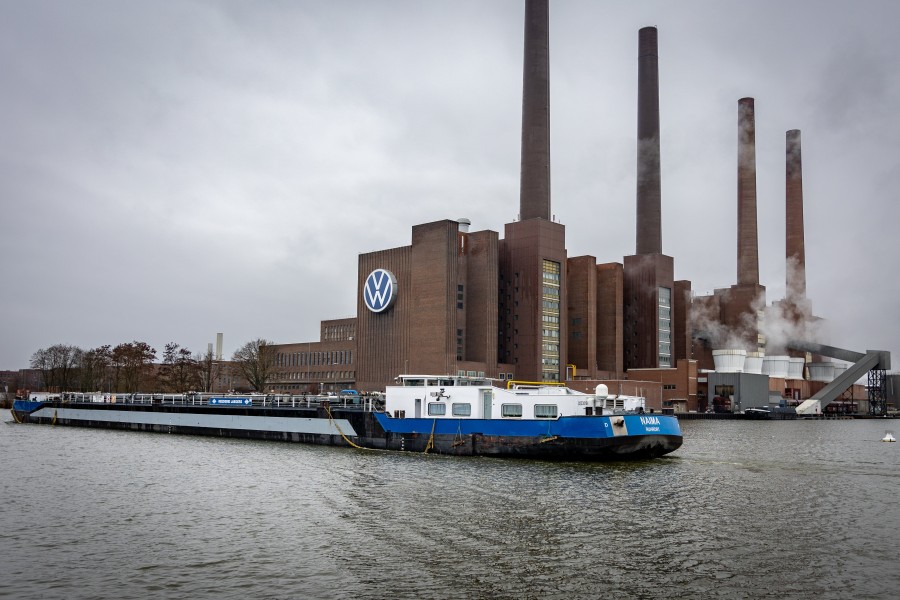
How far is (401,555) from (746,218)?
14107 cm

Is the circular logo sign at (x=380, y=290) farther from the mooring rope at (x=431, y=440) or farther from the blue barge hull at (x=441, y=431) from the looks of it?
the mooring rope at (x=431, y=440)

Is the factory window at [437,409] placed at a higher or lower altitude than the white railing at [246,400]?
higher

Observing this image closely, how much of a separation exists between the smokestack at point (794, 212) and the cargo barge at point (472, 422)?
4939 inches

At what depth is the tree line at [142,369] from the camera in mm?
133250

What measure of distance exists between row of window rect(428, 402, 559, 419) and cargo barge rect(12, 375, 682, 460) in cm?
6

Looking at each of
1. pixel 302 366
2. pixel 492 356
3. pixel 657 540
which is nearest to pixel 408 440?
pixel 657 540

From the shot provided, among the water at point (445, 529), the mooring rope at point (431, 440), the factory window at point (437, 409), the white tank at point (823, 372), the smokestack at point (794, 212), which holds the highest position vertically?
the smokestack at point (794, 212)

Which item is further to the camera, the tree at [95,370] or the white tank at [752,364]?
the white tank at [752,364]

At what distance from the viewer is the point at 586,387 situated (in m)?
120

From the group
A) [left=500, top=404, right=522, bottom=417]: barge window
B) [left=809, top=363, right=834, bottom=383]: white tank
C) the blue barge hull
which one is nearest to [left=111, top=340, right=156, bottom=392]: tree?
the blue barge hull

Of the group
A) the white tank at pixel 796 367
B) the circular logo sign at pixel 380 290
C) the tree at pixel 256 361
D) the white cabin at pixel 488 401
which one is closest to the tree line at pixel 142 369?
the tree at pixel 256 361

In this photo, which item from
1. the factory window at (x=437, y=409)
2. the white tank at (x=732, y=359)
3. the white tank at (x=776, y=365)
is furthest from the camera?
the white tank at (x=776, y=365)

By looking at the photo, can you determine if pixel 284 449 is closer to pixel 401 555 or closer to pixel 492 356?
pixel 401 555

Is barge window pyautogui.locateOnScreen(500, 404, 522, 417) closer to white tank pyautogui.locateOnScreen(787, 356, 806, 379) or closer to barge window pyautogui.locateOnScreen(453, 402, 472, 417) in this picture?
barge window pyautogui.locateOnScreen(453, 402, 472, 417)
